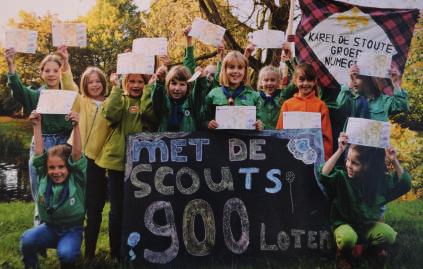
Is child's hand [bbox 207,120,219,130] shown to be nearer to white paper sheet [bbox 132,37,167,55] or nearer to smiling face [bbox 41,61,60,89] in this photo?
white paper sheet [bbox 132,37,167,55]

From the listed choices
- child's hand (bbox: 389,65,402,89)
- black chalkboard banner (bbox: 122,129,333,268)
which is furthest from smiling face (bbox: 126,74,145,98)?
child's hand (bbox: 389,65,402,89)

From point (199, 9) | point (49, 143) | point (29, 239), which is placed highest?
point (199, 9)

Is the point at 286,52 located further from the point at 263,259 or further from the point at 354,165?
the point at 263,259

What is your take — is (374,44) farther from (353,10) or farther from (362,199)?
(362,199)

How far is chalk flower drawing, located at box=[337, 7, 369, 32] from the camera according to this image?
170 inches

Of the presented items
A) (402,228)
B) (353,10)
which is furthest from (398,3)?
(402,228)

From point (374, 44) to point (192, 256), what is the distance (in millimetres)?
2422

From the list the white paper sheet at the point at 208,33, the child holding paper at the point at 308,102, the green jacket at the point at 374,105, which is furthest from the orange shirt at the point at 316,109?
the white paper sheet at the point at 208,33

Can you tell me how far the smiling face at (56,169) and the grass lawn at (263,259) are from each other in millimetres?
738

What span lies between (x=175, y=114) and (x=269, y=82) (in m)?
0.92

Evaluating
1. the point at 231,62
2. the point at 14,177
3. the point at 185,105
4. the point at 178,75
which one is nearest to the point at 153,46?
the point at 178,75

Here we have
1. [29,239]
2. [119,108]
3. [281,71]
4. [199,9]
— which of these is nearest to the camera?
[29,239]

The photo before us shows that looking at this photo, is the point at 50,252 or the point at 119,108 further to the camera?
the point at 50,252

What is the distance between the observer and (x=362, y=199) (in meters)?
3.82
